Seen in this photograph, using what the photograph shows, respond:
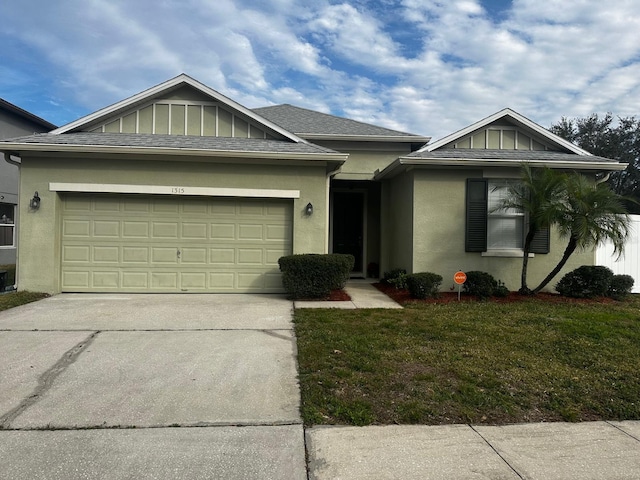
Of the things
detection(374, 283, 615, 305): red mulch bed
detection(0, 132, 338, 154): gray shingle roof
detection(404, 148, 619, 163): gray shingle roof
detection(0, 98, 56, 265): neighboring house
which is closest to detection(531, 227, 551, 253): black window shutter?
detection(374, 283, 615, 305): red mulch bed

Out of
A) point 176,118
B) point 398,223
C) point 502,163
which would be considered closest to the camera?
point 502,163

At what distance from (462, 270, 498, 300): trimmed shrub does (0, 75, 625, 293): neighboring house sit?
897 mm

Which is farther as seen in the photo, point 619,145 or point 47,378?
point 619,145

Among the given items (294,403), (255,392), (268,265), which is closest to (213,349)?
(255,392)

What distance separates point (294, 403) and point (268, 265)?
626 centimetres

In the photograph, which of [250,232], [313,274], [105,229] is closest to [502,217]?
[313,274]

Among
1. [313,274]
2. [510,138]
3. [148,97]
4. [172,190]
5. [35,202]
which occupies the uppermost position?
[148,97]

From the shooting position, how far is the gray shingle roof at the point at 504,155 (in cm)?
1051

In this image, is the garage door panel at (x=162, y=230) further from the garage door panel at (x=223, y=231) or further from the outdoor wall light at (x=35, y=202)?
the outdoor wall light at (x=35, y=202)

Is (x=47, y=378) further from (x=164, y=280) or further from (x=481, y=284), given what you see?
(x=481, y=284)

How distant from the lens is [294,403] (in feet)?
13.9

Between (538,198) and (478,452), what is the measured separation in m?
7.25

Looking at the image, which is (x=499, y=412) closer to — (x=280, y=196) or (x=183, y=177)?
(x=280, y=196)

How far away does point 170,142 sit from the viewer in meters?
10.2
